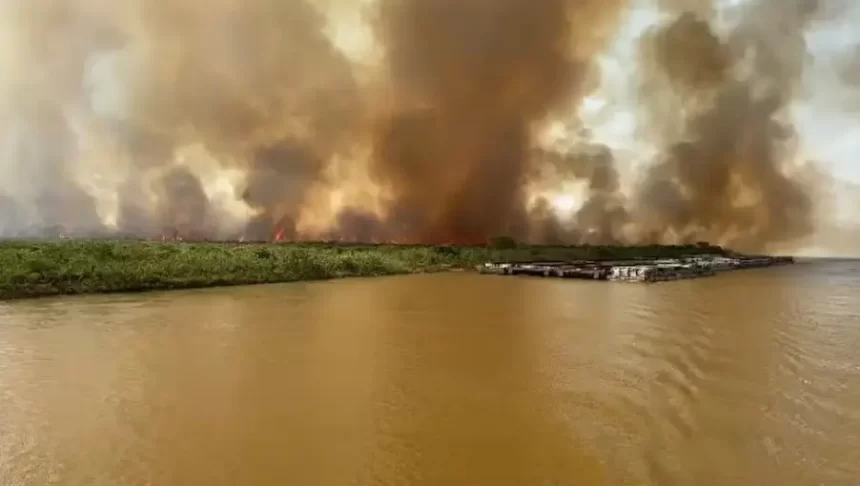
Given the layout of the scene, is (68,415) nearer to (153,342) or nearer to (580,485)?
(153,342)

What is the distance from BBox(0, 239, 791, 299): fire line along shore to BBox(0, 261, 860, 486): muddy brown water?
269 inches

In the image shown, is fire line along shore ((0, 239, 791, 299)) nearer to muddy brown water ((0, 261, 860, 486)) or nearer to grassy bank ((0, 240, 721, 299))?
grassy bank ((0, 240, 721, 299))

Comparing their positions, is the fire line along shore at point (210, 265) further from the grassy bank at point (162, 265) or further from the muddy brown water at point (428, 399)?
the muddy brown water at point (428, 399)

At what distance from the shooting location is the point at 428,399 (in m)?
9.21

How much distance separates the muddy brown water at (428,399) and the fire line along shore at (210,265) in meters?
6.84

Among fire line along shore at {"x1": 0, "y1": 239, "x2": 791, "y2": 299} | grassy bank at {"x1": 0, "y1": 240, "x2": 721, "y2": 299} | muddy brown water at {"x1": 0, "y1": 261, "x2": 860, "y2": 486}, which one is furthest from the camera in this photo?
fire line along shore at {"x1": 0, "y1": 239, "x2": 791, "y2": 299}

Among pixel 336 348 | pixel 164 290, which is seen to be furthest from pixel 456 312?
pixel 164 290

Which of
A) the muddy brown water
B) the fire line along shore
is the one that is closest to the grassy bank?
the fire line along shore

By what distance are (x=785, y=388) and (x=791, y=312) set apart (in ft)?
42.9

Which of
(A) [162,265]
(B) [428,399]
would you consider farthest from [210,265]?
(B) [428,399]

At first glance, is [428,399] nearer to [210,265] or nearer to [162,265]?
→ [162,265]

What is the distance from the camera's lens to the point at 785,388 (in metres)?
9.96

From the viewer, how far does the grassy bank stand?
25281 mm

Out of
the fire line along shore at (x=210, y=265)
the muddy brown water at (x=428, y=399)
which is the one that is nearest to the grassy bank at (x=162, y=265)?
the fire line along shore at (x=210, y=265)
